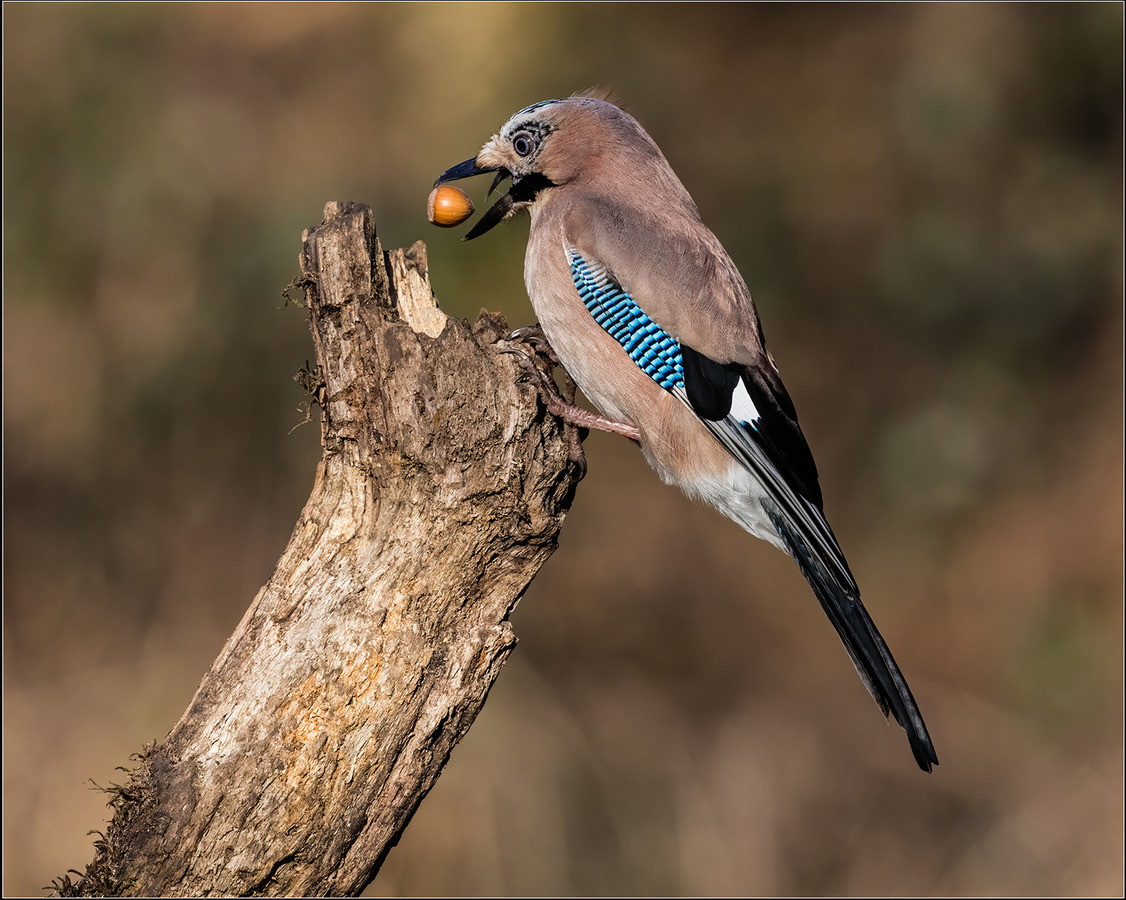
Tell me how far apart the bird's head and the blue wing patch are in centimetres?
60

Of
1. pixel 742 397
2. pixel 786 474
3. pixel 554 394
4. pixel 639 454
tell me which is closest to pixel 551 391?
pixel 554 394

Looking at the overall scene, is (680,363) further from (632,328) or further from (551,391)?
(551,391)

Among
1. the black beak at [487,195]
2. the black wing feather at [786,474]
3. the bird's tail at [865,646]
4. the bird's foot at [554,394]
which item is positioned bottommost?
the bird's tail at [865,646]

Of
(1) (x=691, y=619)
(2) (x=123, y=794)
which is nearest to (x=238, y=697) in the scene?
(2) (x=123, y=794)

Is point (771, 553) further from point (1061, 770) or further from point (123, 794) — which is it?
point (123, 794)

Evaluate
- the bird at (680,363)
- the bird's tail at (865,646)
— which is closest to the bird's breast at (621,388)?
the bird at (680,363)

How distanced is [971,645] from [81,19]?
23.8 ft

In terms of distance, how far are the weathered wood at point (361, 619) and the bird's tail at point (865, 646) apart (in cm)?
103

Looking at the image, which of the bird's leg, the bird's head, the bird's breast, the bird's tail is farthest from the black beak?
the bird's tail

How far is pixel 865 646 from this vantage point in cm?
331

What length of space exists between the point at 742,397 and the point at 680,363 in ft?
0.82

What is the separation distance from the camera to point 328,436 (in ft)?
9.81

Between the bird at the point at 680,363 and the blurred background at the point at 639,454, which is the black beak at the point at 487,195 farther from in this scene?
the blurred background at the point at 639,454

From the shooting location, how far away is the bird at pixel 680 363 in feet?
11.4
